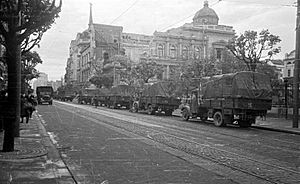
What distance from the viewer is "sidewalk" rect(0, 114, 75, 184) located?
25.6 feet

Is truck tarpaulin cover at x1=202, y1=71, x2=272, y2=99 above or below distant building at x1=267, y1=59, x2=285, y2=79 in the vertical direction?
below

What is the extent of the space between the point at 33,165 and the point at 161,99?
25.5 meters

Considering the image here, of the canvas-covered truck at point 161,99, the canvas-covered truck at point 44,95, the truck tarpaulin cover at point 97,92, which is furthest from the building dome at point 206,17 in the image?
the canvas-covered truck at point 161,99

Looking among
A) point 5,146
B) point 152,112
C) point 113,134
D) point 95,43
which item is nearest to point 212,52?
point 95,43

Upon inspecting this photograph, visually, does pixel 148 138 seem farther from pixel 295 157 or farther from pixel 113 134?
pixel 295 157

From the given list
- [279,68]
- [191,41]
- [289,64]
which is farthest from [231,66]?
[279,68]

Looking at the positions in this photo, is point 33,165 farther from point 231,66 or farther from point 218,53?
point 218,53

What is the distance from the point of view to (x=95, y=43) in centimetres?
9925

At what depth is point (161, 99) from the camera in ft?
113

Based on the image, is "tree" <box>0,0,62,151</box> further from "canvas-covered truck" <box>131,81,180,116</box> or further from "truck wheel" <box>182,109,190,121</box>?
"canvas-covered truck" <box>131,81,180,116</box>

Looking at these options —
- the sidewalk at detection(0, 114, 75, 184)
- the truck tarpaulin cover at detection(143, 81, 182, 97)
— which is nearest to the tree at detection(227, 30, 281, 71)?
the truck tarpaulin cover at detection(143, 81, 182, 97)

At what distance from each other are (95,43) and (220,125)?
260 ft

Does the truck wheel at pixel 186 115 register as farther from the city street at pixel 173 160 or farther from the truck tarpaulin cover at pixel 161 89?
the city street at pixel 173 160

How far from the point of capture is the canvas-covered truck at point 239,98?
74.4 ft
